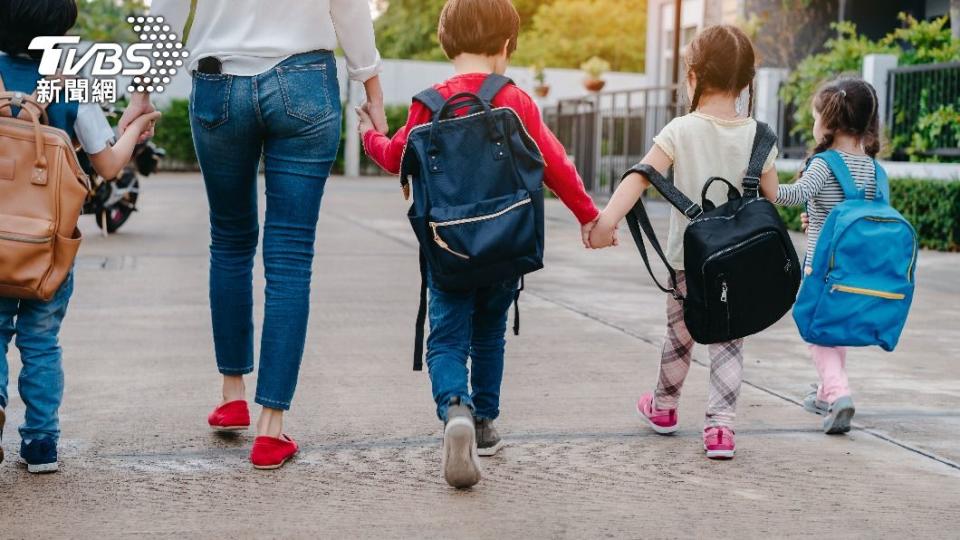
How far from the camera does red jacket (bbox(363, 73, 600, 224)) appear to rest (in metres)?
3.68

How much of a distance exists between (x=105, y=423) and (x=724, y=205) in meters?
2.27

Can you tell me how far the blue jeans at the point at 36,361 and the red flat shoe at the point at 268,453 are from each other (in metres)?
0.60

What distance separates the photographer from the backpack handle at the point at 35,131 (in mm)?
3559

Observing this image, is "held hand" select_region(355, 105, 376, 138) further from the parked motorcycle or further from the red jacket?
A: the parked motorcycle

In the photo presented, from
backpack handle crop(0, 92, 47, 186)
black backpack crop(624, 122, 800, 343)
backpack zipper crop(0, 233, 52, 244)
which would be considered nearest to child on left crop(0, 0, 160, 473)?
backpack handle crop(0, 92, 47, 186)

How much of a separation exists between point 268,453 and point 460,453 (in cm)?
68

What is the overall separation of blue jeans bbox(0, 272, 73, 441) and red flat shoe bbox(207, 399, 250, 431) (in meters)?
0.59

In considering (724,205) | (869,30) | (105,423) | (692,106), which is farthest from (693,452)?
(869,30)

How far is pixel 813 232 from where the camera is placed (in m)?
4.64

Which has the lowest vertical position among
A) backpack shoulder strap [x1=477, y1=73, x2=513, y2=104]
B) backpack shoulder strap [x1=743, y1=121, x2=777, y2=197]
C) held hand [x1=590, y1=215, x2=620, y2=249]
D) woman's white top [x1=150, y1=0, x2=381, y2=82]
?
held hand [x1=590, y1=215, x2=620, y2=249]

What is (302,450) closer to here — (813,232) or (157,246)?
(813,232)

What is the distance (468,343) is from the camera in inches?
149

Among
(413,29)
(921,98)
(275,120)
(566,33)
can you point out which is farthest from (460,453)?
(413,29)

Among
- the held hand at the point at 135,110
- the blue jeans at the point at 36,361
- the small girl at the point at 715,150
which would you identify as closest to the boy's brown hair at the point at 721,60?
the small girl at the point at 715,150
